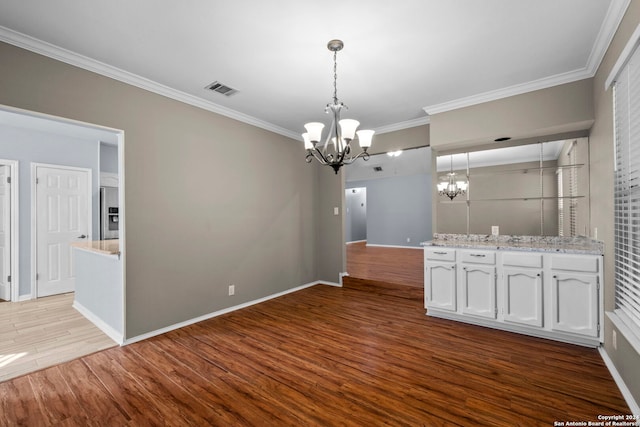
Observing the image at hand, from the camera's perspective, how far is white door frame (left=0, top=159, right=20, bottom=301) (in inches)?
172

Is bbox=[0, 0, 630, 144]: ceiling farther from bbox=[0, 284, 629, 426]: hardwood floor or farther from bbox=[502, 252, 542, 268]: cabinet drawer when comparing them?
bbox=[0, 284, 629, 426]: hardwood floor

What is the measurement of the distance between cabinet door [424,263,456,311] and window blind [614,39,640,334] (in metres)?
1.37

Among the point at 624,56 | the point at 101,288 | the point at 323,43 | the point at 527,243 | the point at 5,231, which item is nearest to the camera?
the point at 624,56

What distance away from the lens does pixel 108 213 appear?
5371 mm

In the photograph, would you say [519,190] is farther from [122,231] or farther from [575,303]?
[122,231]

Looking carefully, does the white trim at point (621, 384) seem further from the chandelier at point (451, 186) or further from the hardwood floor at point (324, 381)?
the chandelier at point (451, 186)

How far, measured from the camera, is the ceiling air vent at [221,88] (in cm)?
313

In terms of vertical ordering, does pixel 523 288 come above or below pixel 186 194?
below

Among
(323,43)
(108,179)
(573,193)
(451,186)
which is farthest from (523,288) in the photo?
(108,179)

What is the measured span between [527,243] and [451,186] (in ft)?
3.63

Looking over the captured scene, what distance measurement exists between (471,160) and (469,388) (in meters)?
2.76

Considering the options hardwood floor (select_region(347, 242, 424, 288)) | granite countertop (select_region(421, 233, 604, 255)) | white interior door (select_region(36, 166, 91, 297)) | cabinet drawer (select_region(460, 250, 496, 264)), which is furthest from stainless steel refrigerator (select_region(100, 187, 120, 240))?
cabinet drawer (select_region(460, 250, 496, 264))

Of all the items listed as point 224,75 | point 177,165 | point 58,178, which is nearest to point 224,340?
point 177,165

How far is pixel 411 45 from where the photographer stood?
2.45m
